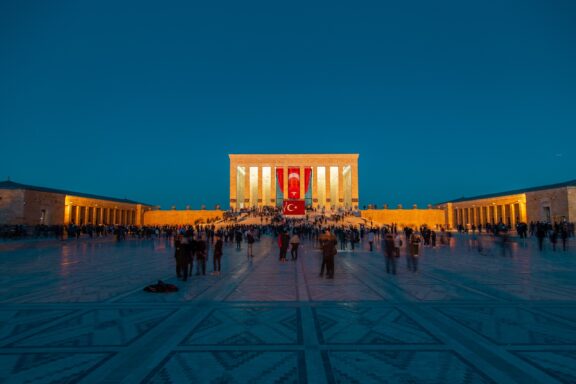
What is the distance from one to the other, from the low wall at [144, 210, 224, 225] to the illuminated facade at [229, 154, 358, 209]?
4.89m

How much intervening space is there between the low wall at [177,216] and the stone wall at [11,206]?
1041 inches

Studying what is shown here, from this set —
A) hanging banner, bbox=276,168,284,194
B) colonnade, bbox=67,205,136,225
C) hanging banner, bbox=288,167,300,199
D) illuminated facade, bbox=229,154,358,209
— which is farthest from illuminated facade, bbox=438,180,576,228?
colonnade, bbox=67,205,136,225

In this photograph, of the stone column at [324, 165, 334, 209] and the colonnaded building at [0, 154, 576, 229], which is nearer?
the colonnaded building at [0, 154, 576, 229]

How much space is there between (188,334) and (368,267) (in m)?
8.38

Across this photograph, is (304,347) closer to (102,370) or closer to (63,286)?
(102,370)

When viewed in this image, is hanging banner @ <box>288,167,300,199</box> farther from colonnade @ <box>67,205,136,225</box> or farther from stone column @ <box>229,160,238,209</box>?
colonnade @ <box>67,205,136,225</box>

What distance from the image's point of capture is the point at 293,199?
54.4 metres

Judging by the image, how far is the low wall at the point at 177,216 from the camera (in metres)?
60.3

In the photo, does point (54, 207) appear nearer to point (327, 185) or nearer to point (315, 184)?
point (315, 184)

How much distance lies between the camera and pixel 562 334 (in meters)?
4.69

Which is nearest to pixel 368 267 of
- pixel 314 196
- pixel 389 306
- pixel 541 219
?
pixel 389 306

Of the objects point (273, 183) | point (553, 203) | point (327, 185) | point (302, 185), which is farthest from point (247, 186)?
point (553, 203)

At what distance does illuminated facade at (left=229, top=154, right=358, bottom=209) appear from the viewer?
6388 cm

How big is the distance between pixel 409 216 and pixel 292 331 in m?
55.9
